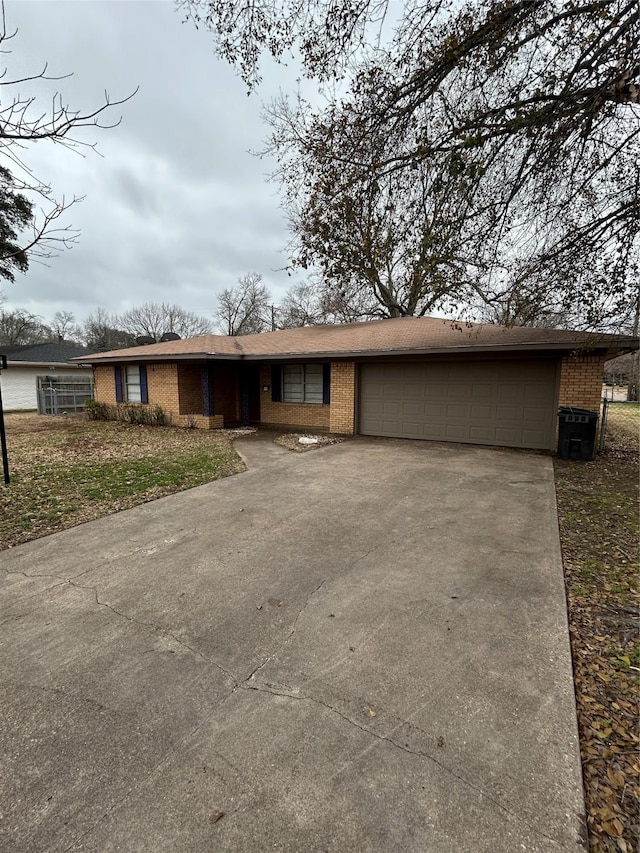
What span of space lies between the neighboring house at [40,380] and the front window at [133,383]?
176 inches

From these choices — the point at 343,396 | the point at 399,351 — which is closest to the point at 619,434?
→ the point at 399,351

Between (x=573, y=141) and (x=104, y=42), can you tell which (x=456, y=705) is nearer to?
(x=104, y=42)

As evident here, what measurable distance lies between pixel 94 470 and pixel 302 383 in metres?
7.02

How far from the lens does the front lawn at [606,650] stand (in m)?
1.57

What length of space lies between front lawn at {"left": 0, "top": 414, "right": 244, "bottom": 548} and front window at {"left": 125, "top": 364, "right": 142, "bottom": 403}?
2.33 metres

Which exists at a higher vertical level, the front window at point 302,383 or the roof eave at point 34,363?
the roof eave at point 34,363

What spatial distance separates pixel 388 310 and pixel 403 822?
947 inches

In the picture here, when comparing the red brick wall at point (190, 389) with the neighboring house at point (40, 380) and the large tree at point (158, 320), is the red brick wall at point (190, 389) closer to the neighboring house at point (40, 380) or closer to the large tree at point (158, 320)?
the neighboring house at point (40, 380)

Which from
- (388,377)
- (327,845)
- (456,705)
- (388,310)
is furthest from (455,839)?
(388,310)

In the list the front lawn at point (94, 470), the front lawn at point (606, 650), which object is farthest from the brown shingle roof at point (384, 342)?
the front lawn at point (606, 650)

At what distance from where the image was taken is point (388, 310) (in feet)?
77.8

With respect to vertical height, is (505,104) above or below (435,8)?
below

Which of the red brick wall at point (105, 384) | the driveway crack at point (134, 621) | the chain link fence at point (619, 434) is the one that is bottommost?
the driveway crack at point (134, 621)

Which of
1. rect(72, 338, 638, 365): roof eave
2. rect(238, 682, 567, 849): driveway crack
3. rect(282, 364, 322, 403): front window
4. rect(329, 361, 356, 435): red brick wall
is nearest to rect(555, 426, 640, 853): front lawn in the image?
rect(238, 682, 567, 849): driveway crack
